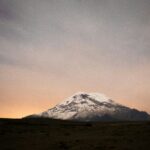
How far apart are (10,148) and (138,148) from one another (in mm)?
13893

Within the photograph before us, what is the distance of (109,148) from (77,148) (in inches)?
135

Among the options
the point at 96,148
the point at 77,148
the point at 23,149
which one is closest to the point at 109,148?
the point at 96,148

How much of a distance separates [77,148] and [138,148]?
6.33 m

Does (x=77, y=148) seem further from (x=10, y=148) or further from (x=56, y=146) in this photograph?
(x=10, y=148)

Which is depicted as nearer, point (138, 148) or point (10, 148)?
point (138, 148)

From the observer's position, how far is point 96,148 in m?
29.0

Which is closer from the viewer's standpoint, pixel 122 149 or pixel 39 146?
pixel 122 149

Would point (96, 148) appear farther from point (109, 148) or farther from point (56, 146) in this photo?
point (56, 146)

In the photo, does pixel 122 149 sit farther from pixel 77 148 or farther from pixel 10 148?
pixel 10 148

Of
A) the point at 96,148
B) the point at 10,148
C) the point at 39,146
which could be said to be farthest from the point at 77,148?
the point at 10,148

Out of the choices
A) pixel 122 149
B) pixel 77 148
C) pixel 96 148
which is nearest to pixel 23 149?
pixel 77 148

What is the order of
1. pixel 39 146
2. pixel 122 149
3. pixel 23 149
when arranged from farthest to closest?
pixel 39 146
pixel 23 149
pixel 122 149

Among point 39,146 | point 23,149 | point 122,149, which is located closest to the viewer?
point 122,149

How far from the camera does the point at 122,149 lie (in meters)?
27.9
